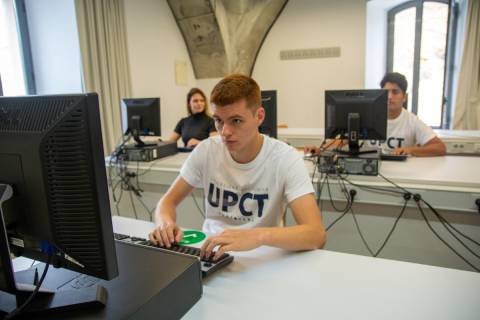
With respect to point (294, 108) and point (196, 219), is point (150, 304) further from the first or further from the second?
point (294, 108)

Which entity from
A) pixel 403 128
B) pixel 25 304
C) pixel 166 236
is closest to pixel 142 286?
pixel 25 304

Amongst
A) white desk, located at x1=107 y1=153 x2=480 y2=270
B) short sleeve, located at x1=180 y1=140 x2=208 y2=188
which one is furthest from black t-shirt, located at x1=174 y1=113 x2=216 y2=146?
short sleeve, located at x1=180 y1=140 x2=208 y2=188

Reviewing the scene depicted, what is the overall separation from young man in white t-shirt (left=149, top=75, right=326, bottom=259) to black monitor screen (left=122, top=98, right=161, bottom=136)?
127 centimetres

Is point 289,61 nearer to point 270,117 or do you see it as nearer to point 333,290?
point 270,117

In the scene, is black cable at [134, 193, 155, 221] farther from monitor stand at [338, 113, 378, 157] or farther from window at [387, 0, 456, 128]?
window at [387, 0, 456, 128]

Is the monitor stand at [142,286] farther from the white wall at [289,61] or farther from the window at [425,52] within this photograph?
the window at [425,52]

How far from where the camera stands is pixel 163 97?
4473 millimetres

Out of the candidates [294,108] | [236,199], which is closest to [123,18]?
[294,108]

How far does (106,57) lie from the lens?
355 cm

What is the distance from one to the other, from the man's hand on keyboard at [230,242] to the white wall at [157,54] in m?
3.29

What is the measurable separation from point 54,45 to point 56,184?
3.27m

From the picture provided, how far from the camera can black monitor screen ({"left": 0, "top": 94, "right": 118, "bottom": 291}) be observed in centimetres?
55

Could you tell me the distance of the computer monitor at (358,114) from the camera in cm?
205

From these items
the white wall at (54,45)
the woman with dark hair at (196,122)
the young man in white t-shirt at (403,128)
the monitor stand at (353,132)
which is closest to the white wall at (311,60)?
the woman with dark hair at (196,122)
